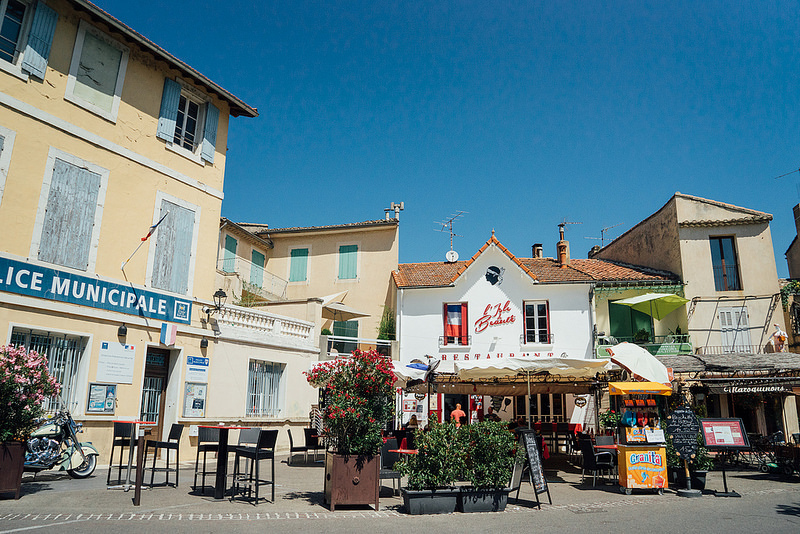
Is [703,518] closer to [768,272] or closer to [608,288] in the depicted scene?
[608,288]

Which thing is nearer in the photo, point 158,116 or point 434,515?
point 434,515

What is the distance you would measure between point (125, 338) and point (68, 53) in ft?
20.1

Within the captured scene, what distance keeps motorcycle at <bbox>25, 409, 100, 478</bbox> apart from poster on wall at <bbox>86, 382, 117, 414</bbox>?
1291mm

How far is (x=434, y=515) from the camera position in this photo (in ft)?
24.9

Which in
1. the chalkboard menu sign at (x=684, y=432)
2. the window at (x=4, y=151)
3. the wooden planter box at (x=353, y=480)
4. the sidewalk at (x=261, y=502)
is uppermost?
the window at (x=4, y=151)

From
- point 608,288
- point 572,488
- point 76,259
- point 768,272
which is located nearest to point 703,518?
point 572,488

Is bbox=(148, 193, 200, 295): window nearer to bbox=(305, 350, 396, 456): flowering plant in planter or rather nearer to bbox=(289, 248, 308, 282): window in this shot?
bbox=(305, 350, 396, 456): flowering plant in planter

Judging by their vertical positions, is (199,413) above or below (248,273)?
below

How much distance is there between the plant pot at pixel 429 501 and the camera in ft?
25.0

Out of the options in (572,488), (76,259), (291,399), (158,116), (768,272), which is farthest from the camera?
(768,272)

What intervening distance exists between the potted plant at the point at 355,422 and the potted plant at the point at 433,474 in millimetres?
506

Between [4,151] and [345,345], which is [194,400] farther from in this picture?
[345,345]

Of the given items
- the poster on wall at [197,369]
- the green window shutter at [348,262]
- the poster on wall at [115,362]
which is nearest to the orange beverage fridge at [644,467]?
the poster on wall at [197,369]

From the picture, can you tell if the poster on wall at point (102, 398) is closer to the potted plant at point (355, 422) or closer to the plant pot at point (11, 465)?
the plant pot at point (11, 465)
